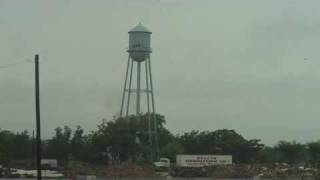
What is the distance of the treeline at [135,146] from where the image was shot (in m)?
112

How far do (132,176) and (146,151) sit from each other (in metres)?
28.3

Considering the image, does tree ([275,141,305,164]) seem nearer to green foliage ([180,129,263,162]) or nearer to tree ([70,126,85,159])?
green foliage ([180,129,263,162])

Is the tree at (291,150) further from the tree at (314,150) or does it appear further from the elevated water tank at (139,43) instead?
the elevated water tank at (139,43)

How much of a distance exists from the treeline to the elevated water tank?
13749mm

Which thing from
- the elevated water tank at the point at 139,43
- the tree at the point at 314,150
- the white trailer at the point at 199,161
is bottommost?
the white trailer at the point at 199,161

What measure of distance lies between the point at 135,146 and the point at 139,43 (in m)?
18.5

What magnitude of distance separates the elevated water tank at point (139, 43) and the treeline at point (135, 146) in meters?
13.7

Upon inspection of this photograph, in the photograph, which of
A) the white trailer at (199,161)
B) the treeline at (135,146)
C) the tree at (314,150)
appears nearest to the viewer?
the white trailer at (199,161)

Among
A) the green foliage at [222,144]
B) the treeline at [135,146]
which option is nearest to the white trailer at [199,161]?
the treeline at [135,146]

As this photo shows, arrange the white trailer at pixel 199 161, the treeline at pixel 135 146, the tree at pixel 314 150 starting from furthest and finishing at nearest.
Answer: the tree at pixel 314 150 → the treeline at pixel 135 146 → the white trailer at pixel 199 161

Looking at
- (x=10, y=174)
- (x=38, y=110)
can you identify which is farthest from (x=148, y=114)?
(x=38, y=110)

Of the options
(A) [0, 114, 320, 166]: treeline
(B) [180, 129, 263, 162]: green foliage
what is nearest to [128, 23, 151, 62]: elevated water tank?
(A) [0, 114, 320, 166]: treeline

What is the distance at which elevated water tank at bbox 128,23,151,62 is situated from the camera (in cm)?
10175

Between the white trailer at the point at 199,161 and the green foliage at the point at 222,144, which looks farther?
the green foliage at the point at 222,144
